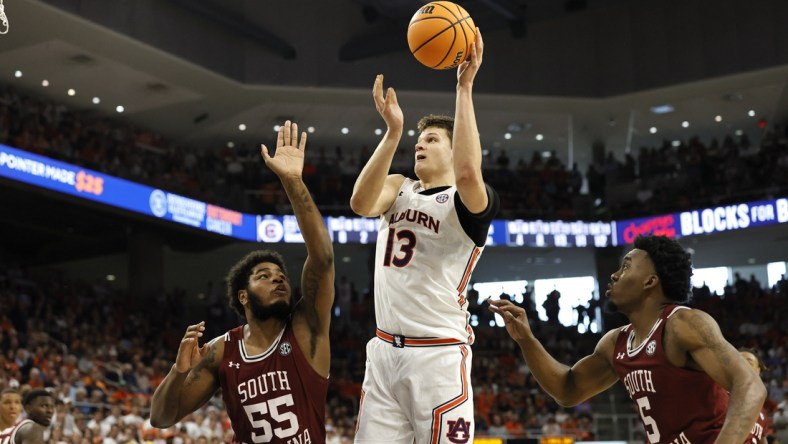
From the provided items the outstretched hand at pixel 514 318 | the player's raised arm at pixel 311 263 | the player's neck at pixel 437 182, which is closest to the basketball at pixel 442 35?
the player's neck at pixel 437 182

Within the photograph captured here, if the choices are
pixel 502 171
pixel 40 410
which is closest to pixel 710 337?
pixel 40 410

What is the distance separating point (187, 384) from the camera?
5312 mm

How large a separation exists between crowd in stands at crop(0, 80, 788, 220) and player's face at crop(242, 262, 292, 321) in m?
17.6

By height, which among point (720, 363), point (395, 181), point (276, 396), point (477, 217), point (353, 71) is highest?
point (353, 71)

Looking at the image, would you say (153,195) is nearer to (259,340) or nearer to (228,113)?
(228,113)

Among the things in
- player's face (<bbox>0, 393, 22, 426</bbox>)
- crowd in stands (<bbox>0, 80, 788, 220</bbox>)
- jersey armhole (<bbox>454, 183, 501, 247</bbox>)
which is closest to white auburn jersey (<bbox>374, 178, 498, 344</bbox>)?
jersey armhole (<bbox>454, 183, 501, 247</bbox>)

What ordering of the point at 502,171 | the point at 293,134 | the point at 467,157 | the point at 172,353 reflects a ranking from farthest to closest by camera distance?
the point at 502,171
the point at 172,353
the point at 293,134
the point at 467,157

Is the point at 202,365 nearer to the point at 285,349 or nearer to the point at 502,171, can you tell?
the point at 285,349

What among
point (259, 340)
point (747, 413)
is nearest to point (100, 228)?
point (259, 340)

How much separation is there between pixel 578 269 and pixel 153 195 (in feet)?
52.9

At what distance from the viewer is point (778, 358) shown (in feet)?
75.5

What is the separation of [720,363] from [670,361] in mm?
324

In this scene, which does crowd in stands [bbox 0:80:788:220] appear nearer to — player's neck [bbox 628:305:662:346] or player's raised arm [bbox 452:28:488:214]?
player's raised arm [bbox 452:28:488:214]

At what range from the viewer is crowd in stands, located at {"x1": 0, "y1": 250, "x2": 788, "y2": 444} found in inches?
629
